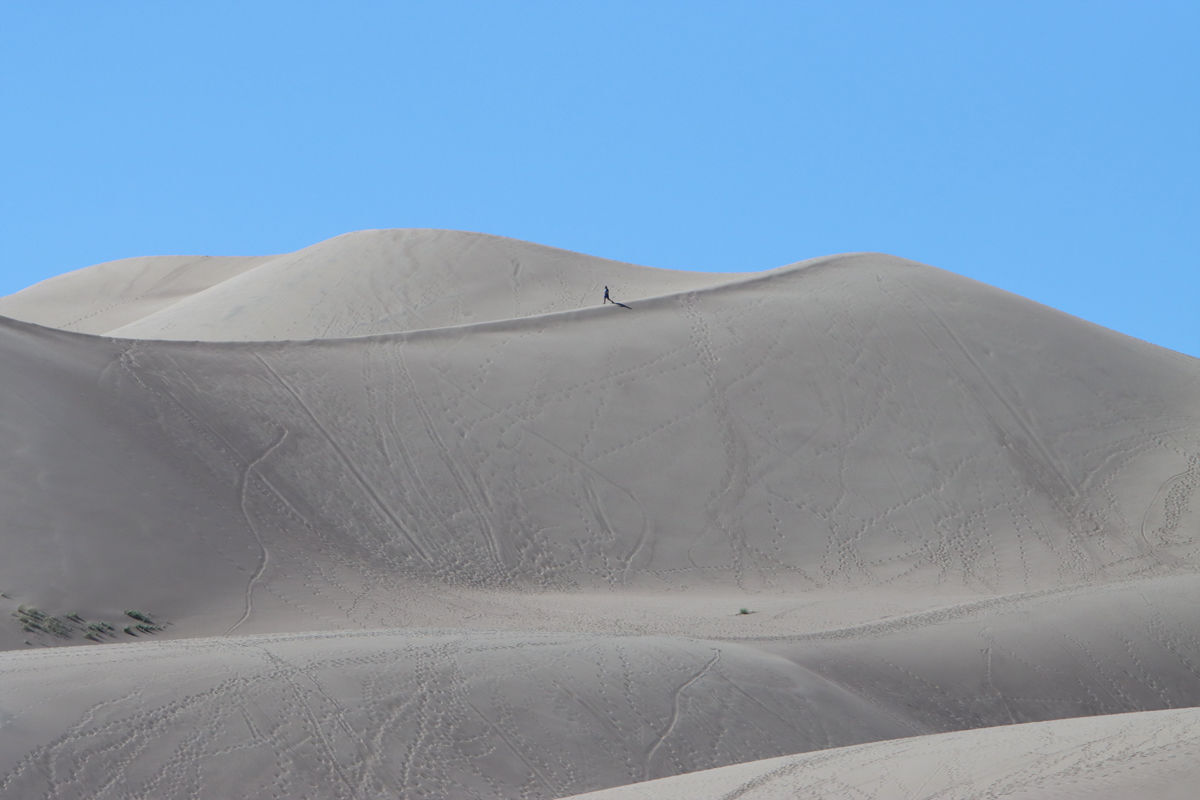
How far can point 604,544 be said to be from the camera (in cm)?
2812

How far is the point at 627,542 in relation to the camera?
28.3m

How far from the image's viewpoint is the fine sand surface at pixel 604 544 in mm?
14250

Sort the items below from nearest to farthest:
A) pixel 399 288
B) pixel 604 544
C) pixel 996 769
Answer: pixel 996 769
pixel 604 544
pixel 399 288

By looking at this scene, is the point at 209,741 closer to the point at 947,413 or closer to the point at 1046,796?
the point at 1046,796

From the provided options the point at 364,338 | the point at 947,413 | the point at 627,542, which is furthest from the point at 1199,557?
the point at 364,338

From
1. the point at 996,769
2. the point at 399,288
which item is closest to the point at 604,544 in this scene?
the point at 996,769

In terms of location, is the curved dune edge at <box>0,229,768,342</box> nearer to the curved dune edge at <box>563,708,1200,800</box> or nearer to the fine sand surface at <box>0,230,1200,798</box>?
the fine sand surface at <box>0,230,1200,798</box>

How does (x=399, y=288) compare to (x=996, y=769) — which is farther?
(x=399, y=288)

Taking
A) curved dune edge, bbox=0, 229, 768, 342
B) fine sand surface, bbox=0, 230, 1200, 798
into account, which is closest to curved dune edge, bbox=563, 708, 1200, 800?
fine sand surface, bbox=0, 230, 1200, 798

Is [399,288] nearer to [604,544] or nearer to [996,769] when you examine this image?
[604,544]

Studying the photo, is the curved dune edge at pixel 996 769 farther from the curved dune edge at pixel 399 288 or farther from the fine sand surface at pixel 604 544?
the curved dune edge at pixel 399 288

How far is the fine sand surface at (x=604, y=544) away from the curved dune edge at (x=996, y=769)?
0.06 metres

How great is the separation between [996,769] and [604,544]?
58.9ft

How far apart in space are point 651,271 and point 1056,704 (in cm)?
2550
